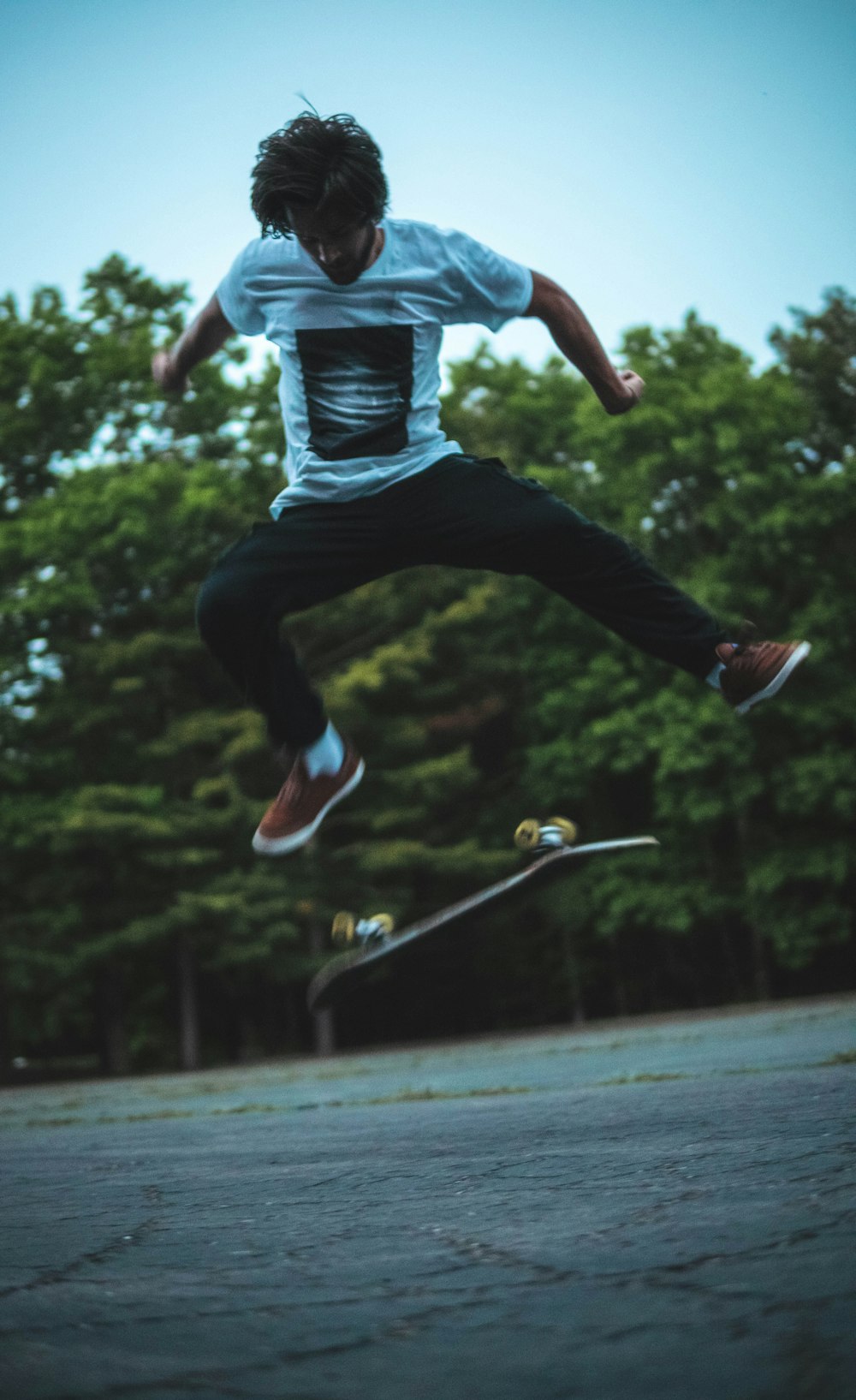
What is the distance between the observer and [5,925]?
2261cm

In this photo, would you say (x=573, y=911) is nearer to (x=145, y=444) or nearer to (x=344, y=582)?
(x=145, y=444)

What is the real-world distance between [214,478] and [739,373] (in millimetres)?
10338

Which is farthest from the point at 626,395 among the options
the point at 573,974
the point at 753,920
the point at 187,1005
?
the point at 573,974

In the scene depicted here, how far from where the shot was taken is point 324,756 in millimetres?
4387

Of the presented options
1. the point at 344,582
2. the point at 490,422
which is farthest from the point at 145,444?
the point at 344,582

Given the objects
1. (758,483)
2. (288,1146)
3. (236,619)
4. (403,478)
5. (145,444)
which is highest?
(145,444)

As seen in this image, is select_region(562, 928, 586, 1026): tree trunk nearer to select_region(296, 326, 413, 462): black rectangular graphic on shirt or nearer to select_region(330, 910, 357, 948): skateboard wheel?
select_region(330, 910, 357, 948): skateboard wheel

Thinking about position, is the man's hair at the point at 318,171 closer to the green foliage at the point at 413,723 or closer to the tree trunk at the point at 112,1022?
the green foliage at the point at 413,723

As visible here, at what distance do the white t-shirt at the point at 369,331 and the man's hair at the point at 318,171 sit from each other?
0.18m

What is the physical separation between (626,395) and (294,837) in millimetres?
1649

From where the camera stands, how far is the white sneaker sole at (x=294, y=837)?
4270 mm

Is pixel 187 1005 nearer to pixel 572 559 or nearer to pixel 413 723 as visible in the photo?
pixel 413 723

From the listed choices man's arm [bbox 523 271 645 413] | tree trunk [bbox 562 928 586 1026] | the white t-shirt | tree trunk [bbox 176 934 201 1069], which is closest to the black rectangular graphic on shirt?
the white t-shirt

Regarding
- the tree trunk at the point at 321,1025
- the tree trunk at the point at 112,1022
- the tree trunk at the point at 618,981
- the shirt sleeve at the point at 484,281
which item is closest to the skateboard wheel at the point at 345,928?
the shirt sleeve at the point at 484,281
